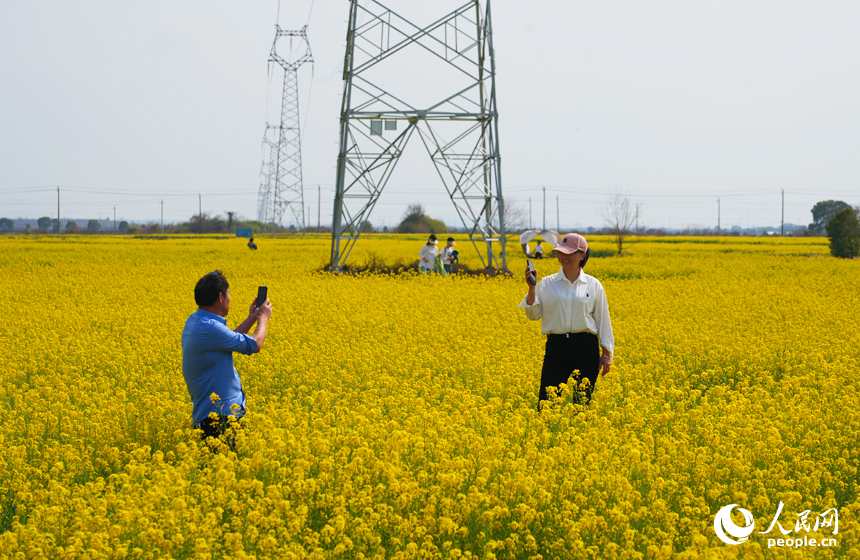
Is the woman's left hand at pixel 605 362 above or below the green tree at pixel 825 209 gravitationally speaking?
below

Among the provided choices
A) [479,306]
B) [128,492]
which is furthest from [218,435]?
[479,306]

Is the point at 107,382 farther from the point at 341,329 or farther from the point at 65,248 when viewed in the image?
the point at 65,248

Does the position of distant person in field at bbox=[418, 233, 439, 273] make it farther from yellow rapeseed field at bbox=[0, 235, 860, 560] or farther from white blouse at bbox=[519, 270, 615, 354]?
white blouse at bbox=[519, 270, 615, 354]

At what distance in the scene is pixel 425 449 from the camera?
4.34m

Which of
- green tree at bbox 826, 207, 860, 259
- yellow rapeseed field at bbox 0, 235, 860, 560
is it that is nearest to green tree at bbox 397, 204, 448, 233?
green tree at bbox 826, 207, 860, 259

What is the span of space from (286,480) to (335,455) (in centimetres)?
46

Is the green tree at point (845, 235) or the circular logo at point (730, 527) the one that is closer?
the circular logo at point (730, 527)

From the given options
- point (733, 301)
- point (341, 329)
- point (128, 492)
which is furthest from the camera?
point (733, 301)

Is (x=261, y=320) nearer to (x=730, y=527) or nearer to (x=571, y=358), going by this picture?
(x=571, y=358)

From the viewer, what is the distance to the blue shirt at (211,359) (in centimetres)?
421

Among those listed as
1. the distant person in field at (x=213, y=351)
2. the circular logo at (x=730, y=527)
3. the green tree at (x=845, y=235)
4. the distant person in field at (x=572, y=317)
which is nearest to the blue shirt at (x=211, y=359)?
the distant person in field at (x=213, y=351)

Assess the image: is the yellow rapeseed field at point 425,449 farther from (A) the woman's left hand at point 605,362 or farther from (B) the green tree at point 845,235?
(B) the green tree at point 845,235

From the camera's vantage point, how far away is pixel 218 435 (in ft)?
14.6

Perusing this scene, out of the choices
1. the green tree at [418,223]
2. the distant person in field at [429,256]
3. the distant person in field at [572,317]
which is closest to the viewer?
the distant person in field at [572,317]
